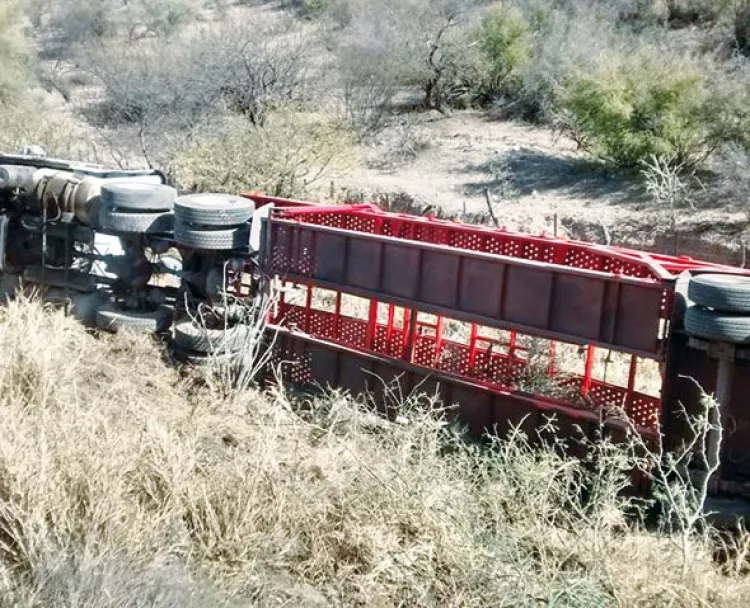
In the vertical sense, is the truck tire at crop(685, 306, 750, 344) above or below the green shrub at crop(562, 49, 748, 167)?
below

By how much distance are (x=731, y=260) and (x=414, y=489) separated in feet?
46.7

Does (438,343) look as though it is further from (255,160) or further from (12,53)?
(12,53)

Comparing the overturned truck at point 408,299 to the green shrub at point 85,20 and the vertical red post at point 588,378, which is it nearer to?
the vertical red post at point 588,378

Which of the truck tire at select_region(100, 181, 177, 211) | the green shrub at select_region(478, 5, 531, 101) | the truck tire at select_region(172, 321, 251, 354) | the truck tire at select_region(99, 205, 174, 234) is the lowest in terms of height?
the truck tire at select_region(172, 321, 251, 354)

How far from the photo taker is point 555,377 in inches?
367

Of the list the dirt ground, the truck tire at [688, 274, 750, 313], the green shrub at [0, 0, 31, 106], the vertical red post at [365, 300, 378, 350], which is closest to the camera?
the truck tire at [688, 274, 750, 313]

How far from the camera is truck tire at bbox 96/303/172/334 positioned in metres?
10.8

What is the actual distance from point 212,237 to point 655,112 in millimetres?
15069

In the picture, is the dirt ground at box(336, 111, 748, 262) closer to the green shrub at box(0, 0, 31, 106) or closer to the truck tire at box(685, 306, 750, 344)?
the truck tire at box(685, 306, 750, 344)

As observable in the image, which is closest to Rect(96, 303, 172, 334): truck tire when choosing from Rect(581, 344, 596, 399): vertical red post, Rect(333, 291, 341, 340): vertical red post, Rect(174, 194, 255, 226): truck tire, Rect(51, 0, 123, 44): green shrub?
Rect(174, 194, 255, 226): truck tire

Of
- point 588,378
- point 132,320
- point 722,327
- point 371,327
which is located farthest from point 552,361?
point 132,320

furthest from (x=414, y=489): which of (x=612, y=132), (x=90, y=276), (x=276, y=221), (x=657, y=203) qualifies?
(x=612, y=132)

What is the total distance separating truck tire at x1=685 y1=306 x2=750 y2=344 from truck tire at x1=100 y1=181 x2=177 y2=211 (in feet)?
20.2

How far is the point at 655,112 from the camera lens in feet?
74.4
